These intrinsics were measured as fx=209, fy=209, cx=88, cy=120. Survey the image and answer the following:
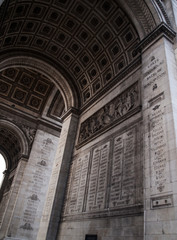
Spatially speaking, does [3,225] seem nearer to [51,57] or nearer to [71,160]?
[71,160]

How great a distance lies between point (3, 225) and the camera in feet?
54.0

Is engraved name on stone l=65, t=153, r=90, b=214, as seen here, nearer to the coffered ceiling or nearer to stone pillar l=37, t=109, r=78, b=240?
stone pillar l=37, t=109, r=78, b=240

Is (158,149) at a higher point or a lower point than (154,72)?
lower

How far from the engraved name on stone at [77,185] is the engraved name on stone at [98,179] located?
0.62 meters

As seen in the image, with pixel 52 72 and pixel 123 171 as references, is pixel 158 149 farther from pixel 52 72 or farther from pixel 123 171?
pixel 52 72

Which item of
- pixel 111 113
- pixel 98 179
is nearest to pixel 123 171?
pixel 98 179

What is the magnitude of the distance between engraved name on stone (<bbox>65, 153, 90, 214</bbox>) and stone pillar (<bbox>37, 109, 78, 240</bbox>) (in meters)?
0.58

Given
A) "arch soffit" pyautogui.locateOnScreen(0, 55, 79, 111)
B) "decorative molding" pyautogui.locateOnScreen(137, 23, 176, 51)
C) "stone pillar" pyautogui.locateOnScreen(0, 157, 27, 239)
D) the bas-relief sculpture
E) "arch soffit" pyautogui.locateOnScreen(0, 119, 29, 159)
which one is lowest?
"stone pillar" pyautogui.locateOnScreen(0, 157, 27, 239)

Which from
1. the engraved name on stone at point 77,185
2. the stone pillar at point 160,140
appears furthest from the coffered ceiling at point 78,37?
the engraved name on stone at point 77,185

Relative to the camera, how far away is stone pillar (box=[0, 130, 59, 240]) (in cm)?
1612

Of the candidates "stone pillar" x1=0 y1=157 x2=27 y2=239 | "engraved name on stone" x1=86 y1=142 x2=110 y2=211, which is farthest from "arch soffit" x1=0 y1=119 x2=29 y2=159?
"engraved name on stone" x1=86 y1=142 x2=110 y2=211

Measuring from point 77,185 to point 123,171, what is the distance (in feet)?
12.3

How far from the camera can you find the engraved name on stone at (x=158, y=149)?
6438 mm

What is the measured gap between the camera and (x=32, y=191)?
17.5 m
